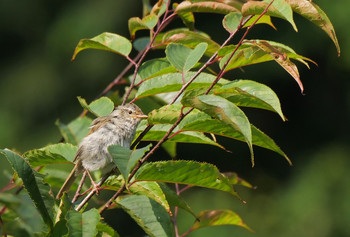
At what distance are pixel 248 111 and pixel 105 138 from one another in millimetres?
6236

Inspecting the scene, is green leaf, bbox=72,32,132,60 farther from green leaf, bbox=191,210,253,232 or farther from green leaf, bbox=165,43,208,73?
green leaf, bbox=191,210,253,232

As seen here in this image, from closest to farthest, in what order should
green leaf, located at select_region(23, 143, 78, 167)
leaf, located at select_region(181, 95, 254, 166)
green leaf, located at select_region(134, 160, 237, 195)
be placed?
leaf, located at select_region(181, 95, 254, 166) < green leaf, located at select_region(134, 160, 237, 195) < green leaf, located at select_region(23, 143, 78, 167)

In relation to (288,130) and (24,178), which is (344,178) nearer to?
(288,130)

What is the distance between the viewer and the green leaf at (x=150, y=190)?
157 cm

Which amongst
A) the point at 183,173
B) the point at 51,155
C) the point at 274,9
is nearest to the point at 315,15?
the point at 274,9

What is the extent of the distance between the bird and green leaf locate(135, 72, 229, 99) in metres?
0.71

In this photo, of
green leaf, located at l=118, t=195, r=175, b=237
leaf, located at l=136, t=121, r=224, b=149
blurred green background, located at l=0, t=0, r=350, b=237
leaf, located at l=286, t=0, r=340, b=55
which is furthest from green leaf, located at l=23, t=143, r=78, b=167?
blurred green background, located at l=0, t=0, r=350, b=237

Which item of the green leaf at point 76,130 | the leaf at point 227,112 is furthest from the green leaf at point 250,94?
the green leaf at point 76,130

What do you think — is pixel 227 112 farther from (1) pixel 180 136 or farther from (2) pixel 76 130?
(2) pixel 76 130

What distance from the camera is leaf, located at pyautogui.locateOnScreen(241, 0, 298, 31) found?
1505 millimetres

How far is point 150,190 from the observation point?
159 cm

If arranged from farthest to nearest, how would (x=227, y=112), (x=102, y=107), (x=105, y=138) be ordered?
1. (x=105, y=138)
2. (x=102, y=107)
3. (x=227, y=112)

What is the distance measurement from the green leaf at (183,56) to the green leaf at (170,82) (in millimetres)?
45

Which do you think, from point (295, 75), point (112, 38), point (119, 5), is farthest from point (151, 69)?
point (119, 5)
